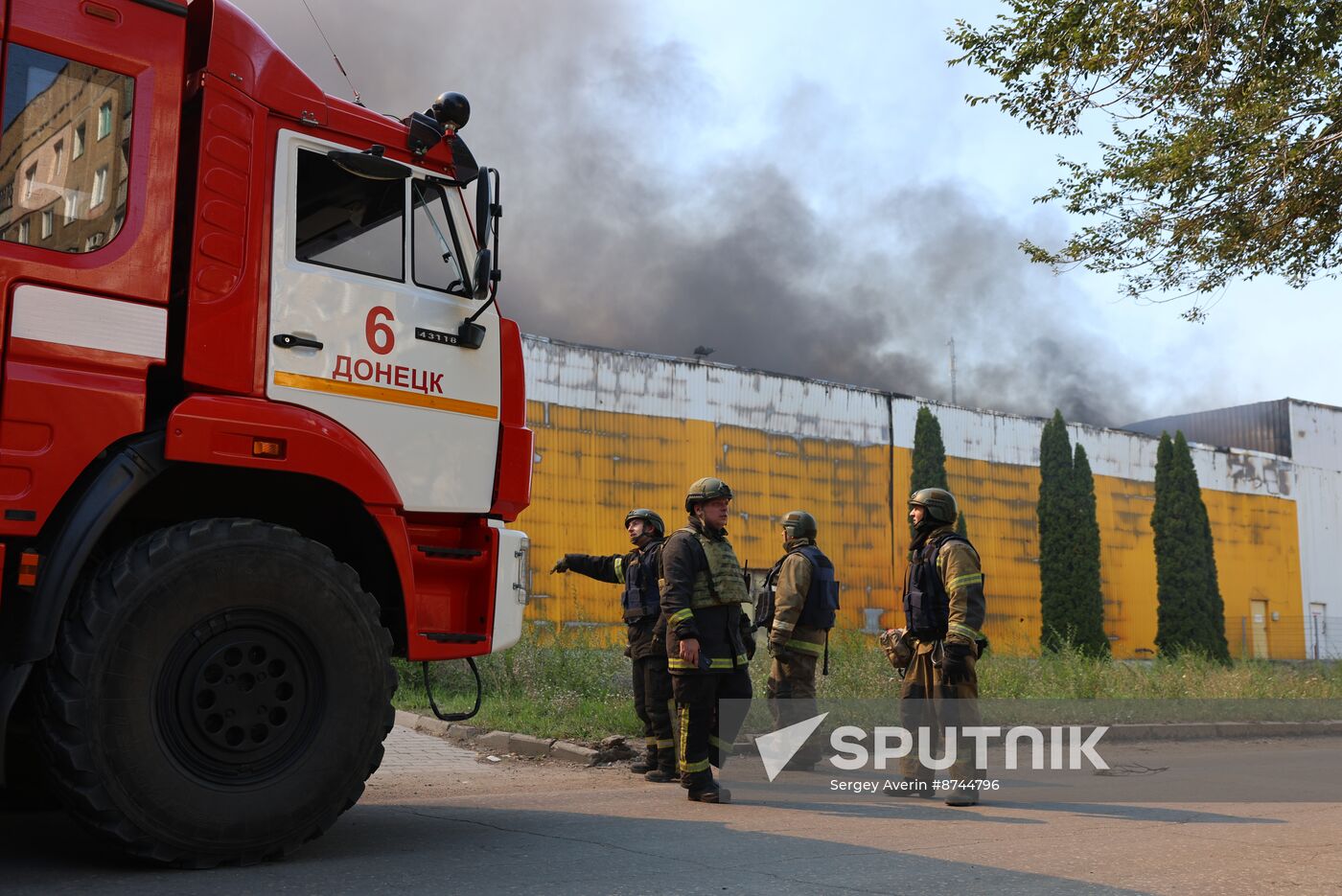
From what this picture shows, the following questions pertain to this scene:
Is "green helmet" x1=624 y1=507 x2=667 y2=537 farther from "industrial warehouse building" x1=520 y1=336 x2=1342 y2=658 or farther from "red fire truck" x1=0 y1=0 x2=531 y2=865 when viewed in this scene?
"industrial warehouse building" x1=520 y1=336 x2=1342 y2=658

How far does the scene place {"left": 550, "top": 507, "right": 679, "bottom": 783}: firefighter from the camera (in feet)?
26.4

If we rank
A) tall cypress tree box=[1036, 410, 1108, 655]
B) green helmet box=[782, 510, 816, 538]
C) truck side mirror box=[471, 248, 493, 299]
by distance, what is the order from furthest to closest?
tall cypress tree box=[1036, 410, 1108, 655] < green helmet box=[782, 510, 816, 538] < truck side mirror box=[471, 248, 493, 299]

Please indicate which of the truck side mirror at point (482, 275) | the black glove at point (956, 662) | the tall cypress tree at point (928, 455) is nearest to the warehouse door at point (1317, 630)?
the tall cypress tree at point (928, 455)

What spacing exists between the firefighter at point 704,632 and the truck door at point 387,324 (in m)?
1.77

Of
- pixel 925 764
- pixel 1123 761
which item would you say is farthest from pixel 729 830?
A: pixel 1123 761

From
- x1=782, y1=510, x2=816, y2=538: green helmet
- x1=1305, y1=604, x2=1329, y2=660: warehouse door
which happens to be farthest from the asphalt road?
x1=1305, y1=604, x2=1329, y2=660: warehouse door

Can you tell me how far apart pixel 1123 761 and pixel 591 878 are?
6947 millimetres

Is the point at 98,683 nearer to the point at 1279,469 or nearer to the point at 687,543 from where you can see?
the point at 687,543

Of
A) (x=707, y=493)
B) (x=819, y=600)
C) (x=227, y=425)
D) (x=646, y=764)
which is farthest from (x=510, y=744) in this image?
(x=227, y=425)

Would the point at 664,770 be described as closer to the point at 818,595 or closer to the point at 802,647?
the point at 802,647

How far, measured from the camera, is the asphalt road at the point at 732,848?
4.57 m

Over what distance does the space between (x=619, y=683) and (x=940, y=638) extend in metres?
5.26

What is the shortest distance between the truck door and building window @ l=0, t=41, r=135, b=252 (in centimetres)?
67

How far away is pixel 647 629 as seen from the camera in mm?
8320
